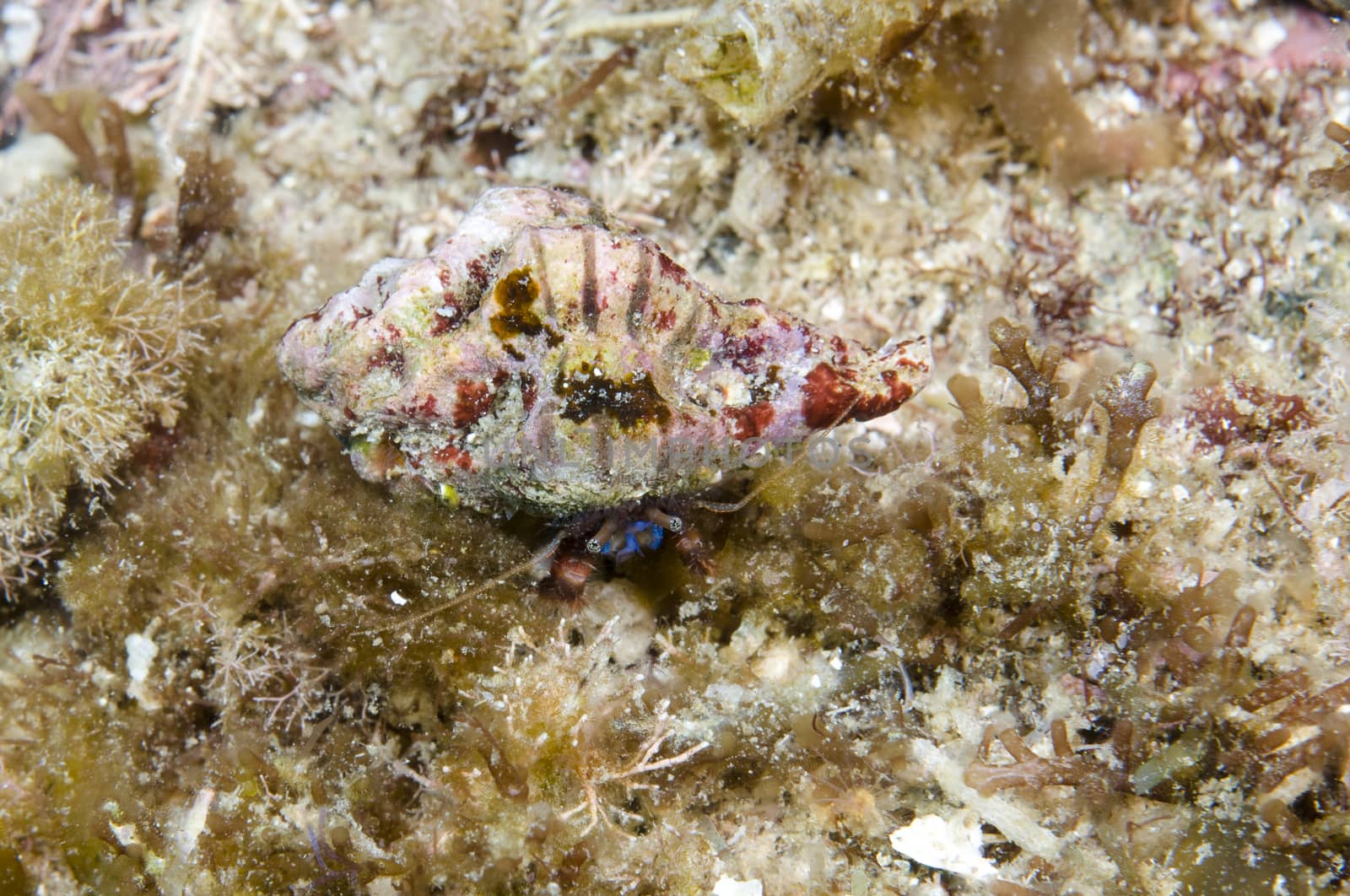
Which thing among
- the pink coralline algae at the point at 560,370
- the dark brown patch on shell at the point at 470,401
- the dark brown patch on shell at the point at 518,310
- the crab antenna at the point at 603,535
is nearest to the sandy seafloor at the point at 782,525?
the crab antenna at the point at 603,535

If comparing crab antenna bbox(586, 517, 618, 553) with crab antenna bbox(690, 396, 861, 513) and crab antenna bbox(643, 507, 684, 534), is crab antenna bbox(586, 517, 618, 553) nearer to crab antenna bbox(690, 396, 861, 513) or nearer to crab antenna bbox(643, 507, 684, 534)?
crab antenna bbox(643, 507, 684, 534)

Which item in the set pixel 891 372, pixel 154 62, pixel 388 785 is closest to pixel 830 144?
pixel 891 372

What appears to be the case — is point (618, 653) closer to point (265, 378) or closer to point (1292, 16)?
point (265, 378)

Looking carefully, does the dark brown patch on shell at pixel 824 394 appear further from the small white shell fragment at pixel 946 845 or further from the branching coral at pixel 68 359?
the branching coral at pixel 68 359

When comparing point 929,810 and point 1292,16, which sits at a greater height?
point 1292,16

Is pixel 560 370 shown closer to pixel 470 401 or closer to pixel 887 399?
pixel 470 401

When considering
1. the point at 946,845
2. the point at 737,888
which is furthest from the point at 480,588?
the point at 946,845

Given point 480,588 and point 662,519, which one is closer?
point 662,519
